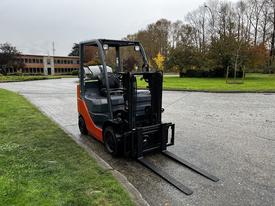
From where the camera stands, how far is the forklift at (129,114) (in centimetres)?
418

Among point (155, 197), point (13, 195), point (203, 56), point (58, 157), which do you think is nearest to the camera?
point (13, 195)

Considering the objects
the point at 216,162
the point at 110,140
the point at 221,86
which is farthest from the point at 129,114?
the point at 221,86

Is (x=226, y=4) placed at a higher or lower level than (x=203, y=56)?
higher

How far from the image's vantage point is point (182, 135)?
614 centimetres

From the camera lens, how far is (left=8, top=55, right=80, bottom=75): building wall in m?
58.2

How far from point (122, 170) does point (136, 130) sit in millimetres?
689

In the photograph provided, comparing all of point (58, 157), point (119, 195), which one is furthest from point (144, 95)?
point (119, 195)

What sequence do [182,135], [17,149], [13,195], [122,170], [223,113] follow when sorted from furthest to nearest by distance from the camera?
[223,113]
[182,135]
[17,149]
[122,170]
[13,195]

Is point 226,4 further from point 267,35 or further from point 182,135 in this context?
point 182,135

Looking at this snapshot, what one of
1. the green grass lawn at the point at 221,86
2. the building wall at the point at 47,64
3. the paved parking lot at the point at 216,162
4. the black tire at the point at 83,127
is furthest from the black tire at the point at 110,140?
the building wall at the point at 47,64

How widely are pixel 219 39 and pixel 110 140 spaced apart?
98.3 ft

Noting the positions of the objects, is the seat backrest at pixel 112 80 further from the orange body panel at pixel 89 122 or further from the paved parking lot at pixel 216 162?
the paved parking lot at pixel 216 162

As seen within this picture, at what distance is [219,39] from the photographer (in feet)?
103

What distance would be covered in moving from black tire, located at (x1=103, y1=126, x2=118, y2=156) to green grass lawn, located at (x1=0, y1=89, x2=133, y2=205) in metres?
0.43
